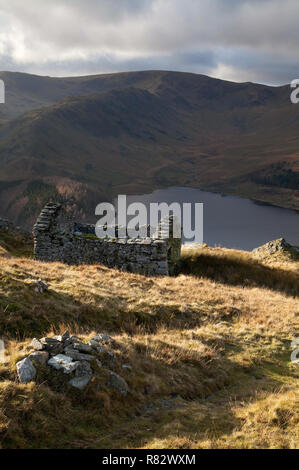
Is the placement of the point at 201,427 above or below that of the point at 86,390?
below

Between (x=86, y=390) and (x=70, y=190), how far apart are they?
152 m

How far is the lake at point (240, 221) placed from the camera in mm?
102406

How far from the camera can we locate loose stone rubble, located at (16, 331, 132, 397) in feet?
20.4

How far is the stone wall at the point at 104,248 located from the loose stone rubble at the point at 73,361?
36.8 ft

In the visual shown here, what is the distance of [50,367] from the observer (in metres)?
6.37

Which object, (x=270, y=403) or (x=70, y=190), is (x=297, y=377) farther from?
(x=70, y=190)

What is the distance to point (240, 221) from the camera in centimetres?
12850

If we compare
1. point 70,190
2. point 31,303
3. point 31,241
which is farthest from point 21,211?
point 31,303

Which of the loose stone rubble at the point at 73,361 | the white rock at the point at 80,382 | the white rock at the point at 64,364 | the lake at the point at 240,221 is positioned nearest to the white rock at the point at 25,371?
the loose stone rubble at the point at 73,361

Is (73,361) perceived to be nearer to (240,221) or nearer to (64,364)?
(64,364)

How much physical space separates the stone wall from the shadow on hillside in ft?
4.55

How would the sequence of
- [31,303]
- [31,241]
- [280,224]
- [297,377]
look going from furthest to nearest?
[280,224] → [31,241] → [31,303] → [297,377]

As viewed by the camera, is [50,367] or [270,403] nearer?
[50,367]
